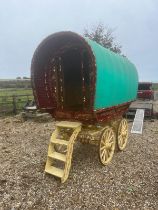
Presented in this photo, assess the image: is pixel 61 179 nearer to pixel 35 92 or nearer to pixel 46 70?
pixel 35 92

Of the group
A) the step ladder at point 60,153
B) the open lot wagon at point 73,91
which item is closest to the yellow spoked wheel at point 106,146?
the open lot wagon at point 73,91

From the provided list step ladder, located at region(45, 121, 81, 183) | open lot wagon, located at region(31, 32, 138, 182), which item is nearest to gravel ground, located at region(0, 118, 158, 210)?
step ladder, located at region(45, 121, 81, 183)

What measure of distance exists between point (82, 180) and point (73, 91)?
9.68ft

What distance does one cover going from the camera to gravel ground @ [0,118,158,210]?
239 inches

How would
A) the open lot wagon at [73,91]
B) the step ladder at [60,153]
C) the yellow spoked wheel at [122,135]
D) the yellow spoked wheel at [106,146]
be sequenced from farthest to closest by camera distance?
the yellow spoked wheel at [122,135] < the yellow spoked wheel at [106,146] < the open lot wagon at [73,91] < the step ladder at [60,153]

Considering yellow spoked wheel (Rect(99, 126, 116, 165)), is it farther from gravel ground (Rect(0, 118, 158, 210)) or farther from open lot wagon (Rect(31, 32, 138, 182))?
gravel ground (Rect(0, 118, 158, 210))

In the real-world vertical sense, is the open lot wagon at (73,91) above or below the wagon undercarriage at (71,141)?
above

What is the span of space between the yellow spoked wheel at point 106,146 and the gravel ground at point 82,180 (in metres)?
0.25

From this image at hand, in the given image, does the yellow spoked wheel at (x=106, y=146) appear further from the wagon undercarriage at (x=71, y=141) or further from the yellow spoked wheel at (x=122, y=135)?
the yellow spoked wheel at (x=122, y=135)

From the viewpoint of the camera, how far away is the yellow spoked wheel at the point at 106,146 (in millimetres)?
8000

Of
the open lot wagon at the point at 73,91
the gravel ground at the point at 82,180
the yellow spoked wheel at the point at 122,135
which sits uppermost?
the open lot wagon at the point at 73,91

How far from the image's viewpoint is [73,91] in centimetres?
872

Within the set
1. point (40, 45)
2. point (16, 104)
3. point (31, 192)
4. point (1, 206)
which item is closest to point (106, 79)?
point (40, 45)

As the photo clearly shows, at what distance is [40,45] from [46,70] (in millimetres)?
953
